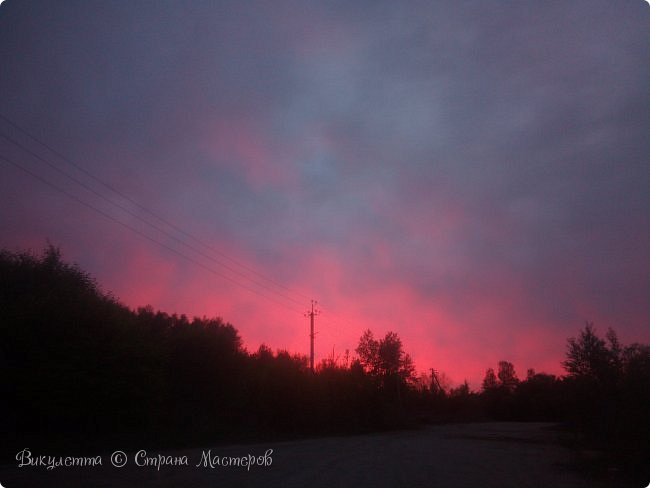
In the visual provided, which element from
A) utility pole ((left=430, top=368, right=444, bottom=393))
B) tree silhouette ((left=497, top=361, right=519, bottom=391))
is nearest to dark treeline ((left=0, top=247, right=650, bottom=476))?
utility pole ((left=430, top=368, right=444, bottom=393))

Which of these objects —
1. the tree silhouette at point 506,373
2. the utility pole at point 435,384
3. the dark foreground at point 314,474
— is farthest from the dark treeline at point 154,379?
the tree silhouette at point 506,373

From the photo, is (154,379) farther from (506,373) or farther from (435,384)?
(506,373)

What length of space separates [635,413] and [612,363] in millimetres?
10018

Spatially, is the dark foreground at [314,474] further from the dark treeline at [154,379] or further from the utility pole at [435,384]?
the utility pole at [435,384]

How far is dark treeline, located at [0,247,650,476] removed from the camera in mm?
21172

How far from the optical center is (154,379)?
2758 centimetres

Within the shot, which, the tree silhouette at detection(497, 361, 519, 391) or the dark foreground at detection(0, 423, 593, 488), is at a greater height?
the tree silhouette at detection(497, 361, 519, 391)

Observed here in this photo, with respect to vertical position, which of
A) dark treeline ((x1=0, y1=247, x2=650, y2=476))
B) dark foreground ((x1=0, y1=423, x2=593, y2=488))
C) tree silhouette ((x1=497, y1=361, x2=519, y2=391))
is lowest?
dark foreground ((x1=0, y1=423, x2=593, y2=488))

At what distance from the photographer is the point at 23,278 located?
2466 cm

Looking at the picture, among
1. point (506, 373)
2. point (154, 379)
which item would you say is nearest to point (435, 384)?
point (506, 373)

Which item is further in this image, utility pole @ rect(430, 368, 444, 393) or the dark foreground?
utility pole @ rect(430, 368, 444, 393)

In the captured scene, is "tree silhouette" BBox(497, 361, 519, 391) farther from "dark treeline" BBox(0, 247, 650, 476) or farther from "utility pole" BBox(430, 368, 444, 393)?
"dark treeline" BBox(0, 247, 650, 476)

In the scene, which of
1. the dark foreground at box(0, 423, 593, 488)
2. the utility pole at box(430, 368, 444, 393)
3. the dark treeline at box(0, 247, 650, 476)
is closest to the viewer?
the dark foreground at box(0, 423, 593, 488)

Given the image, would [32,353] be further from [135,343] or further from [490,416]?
[490,416]
